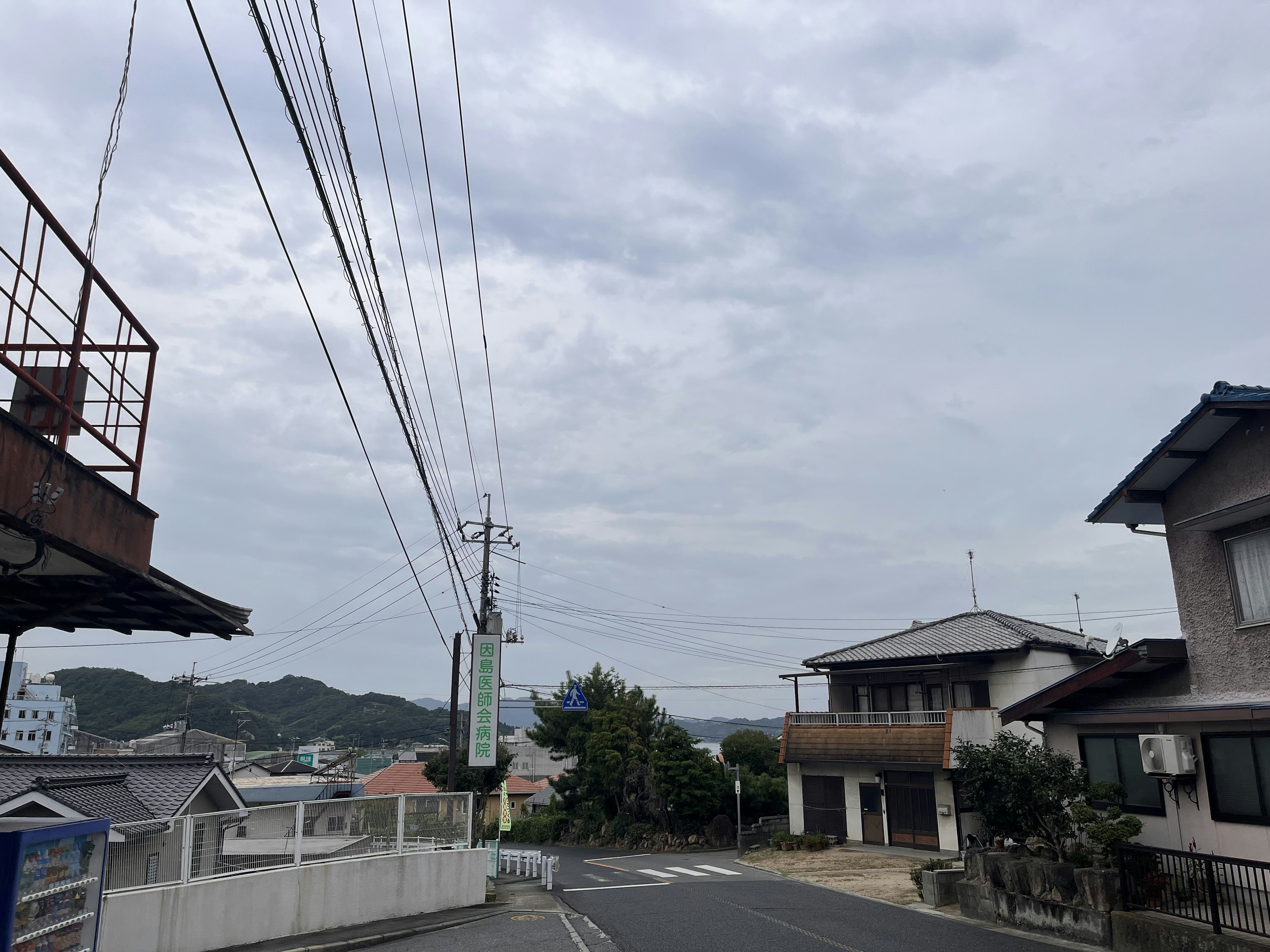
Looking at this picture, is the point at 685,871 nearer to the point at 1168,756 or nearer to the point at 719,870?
the point at 719,870

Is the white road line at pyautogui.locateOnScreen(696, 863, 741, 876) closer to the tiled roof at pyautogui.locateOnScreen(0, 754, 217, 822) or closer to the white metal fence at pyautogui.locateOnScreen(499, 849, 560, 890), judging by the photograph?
the white metal fence at pyautogui.locateOnScreen(499, 849, 560, 890)

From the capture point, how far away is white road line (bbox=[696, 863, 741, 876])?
24969 millimetres

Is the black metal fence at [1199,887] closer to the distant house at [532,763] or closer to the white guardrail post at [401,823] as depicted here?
the white guardrail post at [401,823]

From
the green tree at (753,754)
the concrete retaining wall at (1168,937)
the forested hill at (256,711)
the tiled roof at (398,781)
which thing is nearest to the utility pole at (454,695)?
the concrete retaining wall at (1168,937)

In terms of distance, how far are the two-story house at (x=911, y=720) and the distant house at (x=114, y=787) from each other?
66.5ft

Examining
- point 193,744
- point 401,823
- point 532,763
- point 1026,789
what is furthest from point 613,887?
point 193,744

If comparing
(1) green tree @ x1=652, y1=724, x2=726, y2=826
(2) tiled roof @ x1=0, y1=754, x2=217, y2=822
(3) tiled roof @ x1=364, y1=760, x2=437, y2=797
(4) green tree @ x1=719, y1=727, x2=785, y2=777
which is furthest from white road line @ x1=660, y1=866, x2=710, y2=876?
(3) tiled roof @ x1=364, y1=760, x2=437, y2=797

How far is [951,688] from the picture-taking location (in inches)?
1214

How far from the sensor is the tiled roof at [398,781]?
6200 centimetres

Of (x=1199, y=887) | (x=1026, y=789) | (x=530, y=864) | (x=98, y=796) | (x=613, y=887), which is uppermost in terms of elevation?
(x=1026, y=789)

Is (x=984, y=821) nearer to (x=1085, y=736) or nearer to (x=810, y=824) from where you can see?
(x=1085, y=736)

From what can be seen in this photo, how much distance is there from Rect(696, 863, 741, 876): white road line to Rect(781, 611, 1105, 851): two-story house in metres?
5.98

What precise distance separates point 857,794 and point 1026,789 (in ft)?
60.5

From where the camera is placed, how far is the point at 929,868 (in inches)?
688
